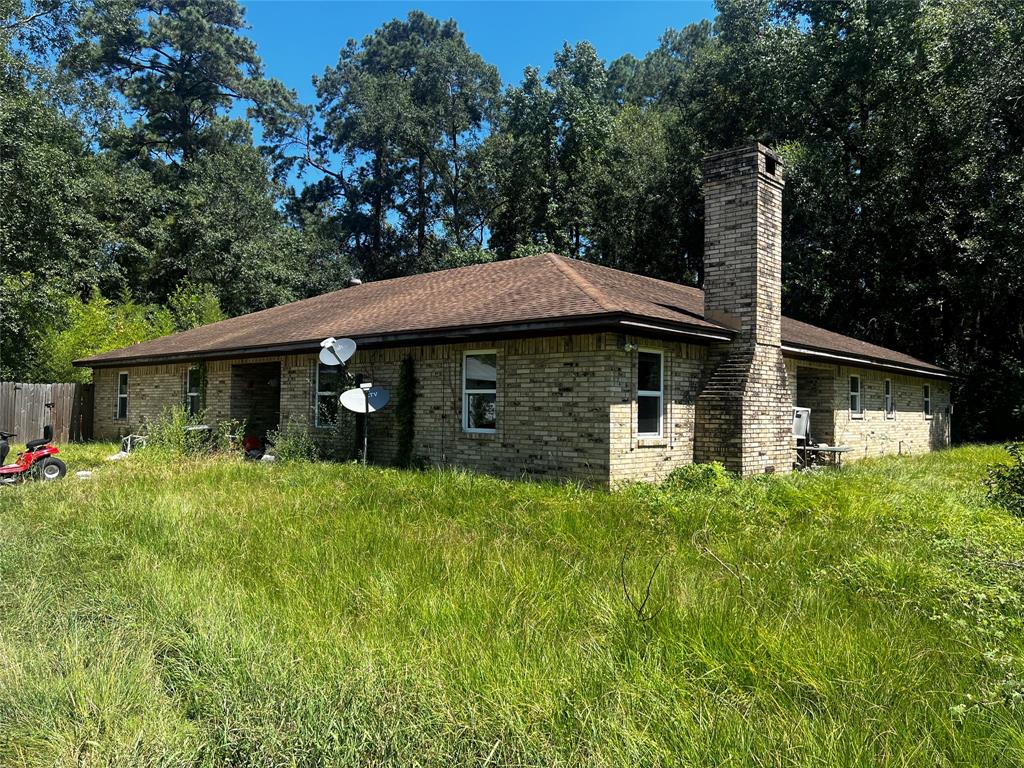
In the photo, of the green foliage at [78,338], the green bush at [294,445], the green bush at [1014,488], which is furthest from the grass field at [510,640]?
the green foliage at [78,338]

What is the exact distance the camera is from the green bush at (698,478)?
9.06m

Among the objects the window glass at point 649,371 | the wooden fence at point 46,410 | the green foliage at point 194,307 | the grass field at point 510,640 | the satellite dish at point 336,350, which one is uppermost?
the green foliage at point 194,307

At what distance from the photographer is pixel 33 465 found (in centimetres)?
1137

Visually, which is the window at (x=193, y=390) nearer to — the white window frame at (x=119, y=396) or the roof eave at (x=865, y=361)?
the white window frame at (x=119, y=396)

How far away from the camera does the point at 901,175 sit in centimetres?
2323

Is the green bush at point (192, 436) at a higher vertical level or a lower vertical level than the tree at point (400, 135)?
lower

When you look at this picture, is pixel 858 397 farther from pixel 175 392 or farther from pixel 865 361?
pixel 175 392

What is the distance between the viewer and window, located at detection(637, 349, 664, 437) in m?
10.2

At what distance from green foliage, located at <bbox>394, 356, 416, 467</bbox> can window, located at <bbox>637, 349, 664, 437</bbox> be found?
14.7ft

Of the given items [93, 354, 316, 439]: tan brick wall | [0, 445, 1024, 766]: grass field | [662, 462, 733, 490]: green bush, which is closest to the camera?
[0, 445, 1024, 766]: grass field

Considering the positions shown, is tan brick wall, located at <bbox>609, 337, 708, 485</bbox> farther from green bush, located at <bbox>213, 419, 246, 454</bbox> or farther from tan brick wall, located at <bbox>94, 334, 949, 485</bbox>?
green bush, located at <bbox>213, 419, 246, 454</bbox>

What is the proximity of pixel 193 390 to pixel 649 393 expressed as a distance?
509 inches

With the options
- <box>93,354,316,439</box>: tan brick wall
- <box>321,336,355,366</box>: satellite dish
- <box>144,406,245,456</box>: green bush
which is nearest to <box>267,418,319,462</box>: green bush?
<box>93,354,316,439</box>: tan brick wall

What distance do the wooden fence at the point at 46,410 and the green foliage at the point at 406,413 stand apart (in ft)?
45.4
